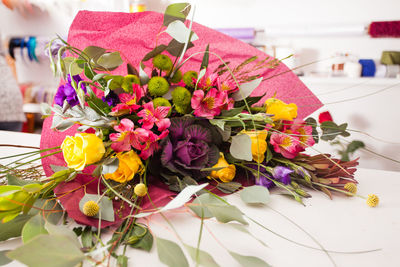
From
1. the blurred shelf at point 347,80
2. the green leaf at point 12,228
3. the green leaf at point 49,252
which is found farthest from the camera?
the blurred shelf at point 347,80

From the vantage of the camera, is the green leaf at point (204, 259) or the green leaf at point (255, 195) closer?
the green leaf at point (204, 259)

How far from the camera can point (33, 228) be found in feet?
1.10

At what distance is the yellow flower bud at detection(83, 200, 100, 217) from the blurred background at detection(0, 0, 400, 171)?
4.57 feet

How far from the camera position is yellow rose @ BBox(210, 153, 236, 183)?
489 mm

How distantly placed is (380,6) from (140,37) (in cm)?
186

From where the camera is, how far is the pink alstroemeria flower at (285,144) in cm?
50

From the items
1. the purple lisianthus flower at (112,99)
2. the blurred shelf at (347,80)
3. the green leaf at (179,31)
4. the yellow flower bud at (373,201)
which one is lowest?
the yellow flower bud at (373,201)

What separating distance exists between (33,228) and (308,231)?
1.07ft

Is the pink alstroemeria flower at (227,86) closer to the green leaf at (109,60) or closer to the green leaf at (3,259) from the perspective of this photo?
the green leaf at (109,60)

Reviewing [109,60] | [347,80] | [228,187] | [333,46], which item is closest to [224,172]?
[228,187]

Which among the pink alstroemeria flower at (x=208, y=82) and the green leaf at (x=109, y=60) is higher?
the green leaf at (x=109, y=60)

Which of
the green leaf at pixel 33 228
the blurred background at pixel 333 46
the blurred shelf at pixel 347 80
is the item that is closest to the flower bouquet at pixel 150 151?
the green leaf at pixel 33 228

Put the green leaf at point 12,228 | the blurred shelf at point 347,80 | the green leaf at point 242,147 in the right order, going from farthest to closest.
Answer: the blurred shelf at point 347,80
the green leaf at point 242,147
the green leaf at point 12,228

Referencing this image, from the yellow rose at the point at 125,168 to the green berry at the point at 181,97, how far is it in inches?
4.1
